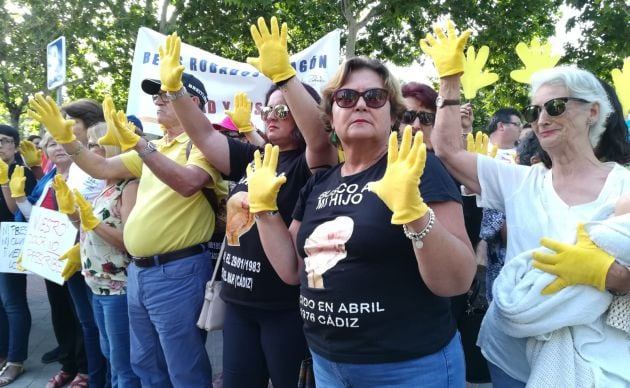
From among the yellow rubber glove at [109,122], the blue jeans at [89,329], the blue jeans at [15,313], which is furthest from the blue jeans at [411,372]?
the blue jeans at [15,313]

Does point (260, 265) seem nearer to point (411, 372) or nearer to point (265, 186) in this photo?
point (265, 186)

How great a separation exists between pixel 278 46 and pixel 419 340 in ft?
4.25

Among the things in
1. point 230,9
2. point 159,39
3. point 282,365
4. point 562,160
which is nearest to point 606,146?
point 562,160

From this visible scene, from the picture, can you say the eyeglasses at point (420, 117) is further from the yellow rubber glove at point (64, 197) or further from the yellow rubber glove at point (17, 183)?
the yellow rubber glove at point (17, 183)

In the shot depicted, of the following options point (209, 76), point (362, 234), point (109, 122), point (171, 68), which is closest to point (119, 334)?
point (109, 122)

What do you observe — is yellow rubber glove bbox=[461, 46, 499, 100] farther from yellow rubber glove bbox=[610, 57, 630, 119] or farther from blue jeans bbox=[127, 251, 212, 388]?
blue jeans bbox=[127, 251, 212, 388]

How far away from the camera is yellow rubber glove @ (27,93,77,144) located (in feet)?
8.89

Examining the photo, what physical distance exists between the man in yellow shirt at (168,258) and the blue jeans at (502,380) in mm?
1439

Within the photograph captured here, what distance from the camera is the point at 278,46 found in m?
2.03

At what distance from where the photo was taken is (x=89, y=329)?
3332mm

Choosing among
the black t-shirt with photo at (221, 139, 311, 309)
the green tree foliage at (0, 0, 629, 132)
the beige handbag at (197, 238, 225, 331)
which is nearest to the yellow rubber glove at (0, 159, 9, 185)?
the beige handbag at (197, 238, 225, 331)

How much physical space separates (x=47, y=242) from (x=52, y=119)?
1.02 m

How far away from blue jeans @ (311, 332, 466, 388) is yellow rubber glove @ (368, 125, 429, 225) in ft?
1.60

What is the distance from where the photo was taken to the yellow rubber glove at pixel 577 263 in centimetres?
144
